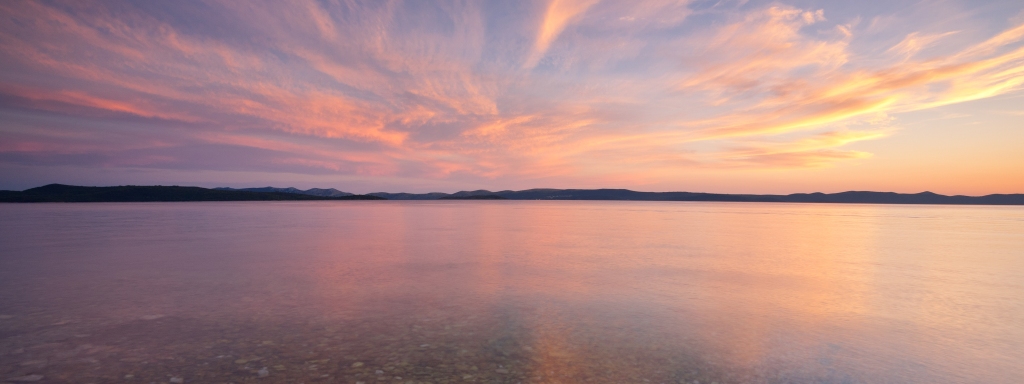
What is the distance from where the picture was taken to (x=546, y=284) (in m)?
12.4

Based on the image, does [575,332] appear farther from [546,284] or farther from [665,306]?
[546,284]

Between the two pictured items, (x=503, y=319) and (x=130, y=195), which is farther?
(x=130, y=195)

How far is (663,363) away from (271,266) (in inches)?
503

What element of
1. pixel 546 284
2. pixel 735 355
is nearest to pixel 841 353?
pixel 735 355

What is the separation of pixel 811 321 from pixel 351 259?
1364 cm

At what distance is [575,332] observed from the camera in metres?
8.05

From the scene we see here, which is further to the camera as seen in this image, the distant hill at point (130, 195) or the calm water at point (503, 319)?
the distant hill at point (130, 195)

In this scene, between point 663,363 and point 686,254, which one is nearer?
point 663,363

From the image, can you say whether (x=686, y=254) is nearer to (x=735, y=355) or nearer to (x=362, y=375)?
(x=735, y=355)

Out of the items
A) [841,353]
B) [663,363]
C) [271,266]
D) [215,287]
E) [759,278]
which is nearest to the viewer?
[663,363]

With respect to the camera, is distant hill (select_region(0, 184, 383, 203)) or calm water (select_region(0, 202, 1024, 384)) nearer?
calm water (select_region(0, 202, 1024, 384))

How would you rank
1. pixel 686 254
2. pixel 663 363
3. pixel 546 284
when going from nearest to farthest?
pixel 663 363
pixel 546 284
pixel 686 254

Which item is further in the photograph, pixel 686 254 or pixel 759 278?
pixel 686 254

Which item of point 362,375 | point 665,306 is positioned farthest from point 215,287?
point 665,306
